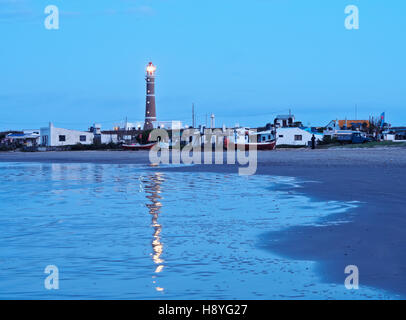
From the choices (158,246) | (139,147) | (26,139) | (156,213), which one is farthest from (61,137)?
(158,246)

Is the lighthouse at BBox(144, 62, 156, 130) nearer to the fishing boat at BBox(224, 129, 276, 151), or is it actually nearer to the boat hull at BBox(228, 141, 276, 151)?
the fishing boat at BBox(224, 129, 276, 151)

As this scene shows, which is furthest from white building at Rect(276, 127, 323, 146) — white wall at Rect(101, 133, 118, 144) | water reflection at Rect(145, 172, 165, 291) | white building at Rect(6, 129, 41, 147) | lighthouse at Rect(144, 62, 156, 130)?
water reflection at Rect(145, 172, 165, 291)

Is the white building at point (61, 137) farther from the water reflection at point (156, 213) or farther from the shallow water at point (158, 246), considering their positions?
the shallow water at point (158, 246)

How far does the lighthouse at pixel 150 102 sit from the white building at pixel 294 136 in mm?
28503

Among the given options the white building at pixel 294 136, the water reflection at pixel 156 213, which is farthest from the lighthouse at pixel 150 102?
the water reflection at pixel 156 213

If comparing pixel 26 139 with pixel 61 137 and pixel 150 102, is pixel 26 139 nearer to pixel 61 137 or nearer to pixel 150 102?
pixel 61 137

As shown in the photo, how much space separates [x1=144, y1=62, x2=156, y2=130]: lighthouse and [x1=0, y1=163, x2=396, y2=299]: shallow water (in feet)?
271

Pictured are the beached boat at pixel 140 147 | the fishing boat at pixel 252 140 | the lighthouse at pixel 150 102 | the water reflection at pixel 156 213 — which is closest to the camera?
the water reflection at pixel 156 213

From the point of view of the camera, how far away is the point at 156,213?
11.9m

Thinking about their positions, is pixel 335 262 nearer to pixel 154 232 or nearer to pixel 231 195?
pixel 154 232

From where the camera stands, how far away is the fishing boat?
63469mm

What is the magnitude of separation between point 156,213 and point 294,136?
65327mm

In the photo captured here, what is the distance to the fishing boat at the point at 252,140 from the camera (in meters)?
63.5

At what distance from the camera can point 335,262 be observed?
6.96 meters
